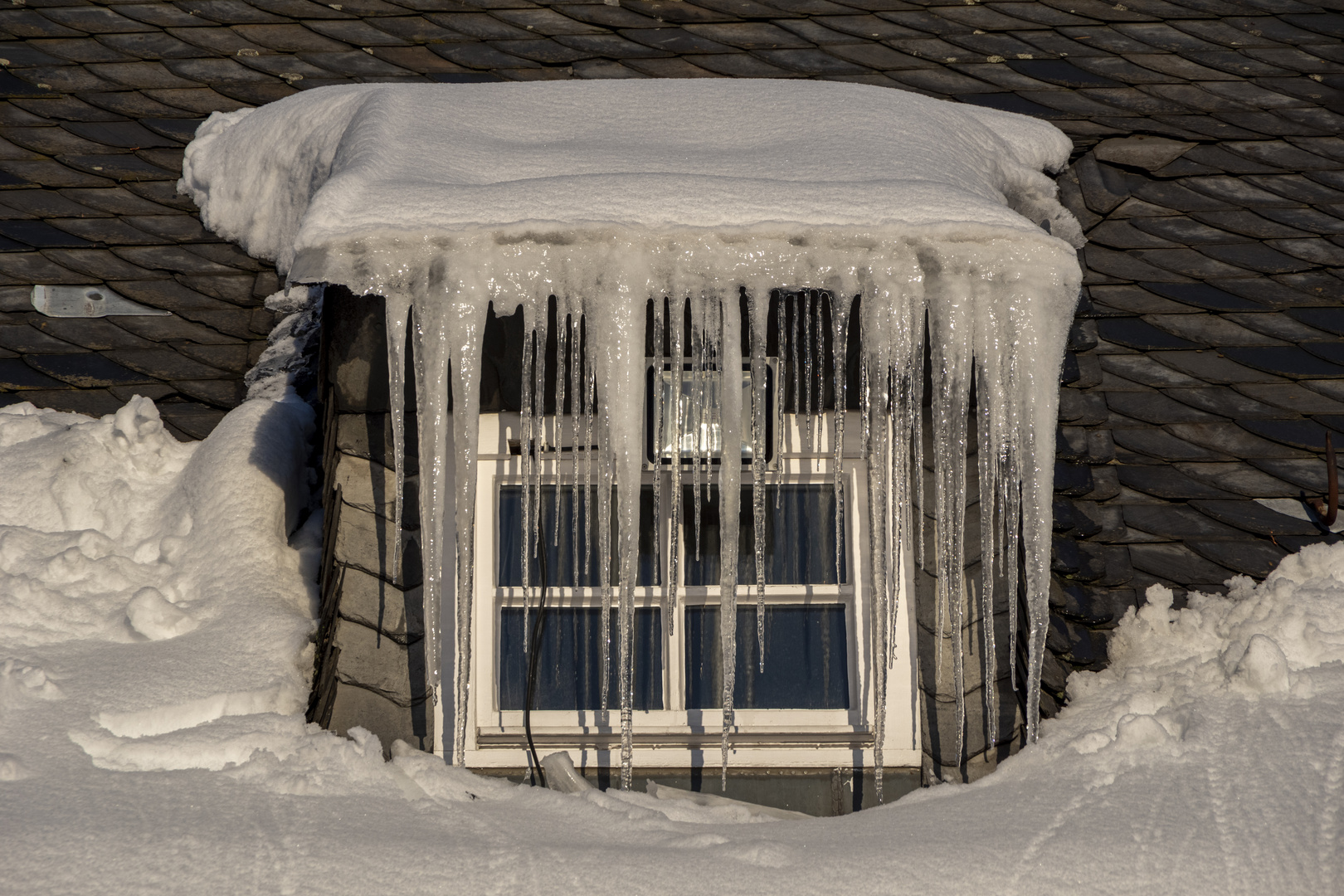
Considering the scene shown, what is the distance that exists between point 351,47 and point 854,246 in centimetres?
284

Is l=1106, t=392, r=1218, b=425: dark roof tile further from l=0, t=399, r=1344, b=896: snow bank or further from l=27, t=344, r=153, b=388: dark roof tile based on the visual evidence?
l=27, t=344, r=153, b=388: dark roof tile

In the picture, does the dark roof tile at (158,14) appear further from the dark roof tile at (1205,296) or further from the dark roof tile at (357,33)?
the dark roof tile at (1205,296)

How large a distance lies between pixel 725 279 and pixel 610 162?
0.54 metres

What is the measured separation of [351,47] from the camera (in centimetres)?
484

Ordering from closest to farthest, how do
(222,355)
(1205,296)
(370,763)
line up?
(370,763) → (222,355) → (1205,296)

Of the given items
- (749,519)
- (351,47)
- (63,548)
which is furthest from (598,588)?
(351,47)

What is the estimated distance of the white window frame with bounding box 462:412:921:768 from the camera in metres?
3.29

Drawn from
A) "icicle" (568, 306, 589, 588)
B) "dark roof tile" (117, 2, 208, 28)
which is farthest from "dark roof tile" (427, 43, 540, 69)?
"icicle" (568, 306, 589, 588)

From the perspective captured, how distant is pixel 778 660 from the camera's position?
3406 mm

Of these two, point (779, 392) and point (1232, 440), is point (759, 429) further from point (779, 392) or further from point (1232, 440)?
point (1232, 440)

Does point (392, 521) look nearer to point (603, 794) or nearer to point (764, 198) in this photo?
point (603, 794)

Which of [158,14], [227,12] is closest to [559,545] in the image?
[227,12]

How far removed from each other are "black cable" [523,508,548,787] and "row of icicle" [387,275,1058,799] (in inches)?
4.2

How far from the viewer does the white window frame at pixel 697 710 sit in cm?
329
